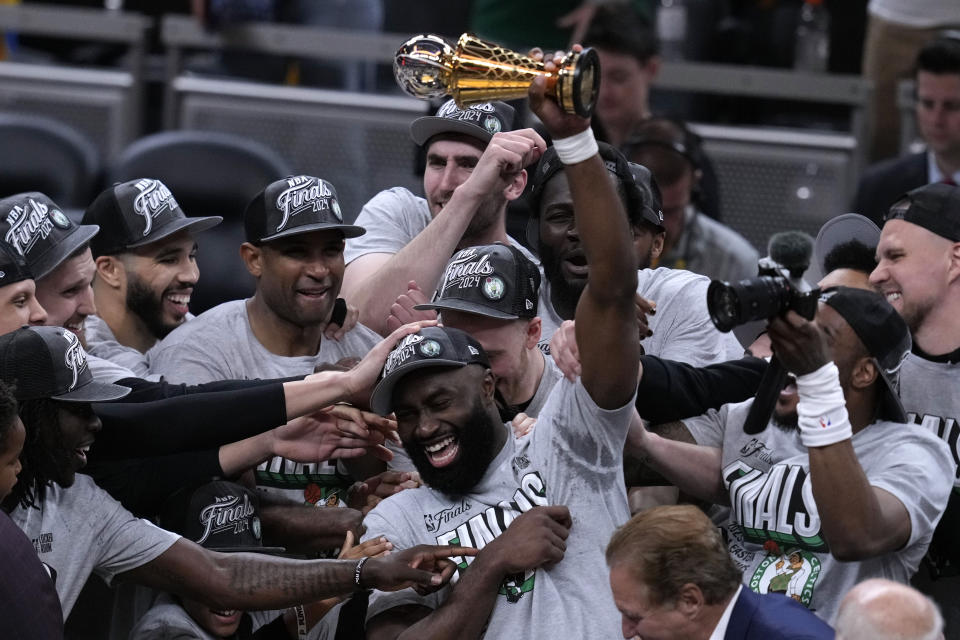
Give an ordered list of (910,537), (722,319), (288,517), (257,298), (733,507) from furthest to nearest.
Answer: (257,298)
(288,517)
(733,507)
(910,537)
(722,319)

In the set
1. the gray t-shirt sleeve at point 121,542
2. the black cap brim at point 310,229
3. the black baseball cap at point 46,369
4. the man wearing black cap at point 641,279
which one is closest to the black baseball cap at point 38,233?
the black cap brim at point 310,229

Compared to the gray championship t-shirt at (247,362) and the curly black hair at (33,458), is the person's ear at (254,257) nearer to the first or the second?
the gray championship t-shirt at (247,362)

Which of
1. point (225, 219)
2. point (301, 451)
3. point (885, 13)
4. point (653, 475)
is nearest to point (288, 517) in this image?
point (301, 451)

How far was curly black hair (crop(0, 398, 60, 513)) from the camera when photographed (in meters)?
4.36

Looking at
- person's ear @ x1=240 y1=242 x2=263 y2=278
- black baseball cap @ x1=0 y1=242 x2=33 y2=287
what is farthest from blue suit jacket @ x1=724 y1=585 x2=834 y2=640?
black baseball cap @ x1=0 y1=242 x2=33 y2=287

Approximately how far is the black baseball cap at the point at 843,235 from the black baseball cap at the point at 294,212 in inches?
58.1

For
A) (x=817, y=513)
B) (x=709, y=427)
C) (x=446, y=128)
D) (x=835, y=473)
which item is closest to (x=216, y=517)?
(x=709, y=427)

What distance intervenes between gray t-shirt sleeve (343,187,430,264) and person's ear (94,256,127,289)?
2.53 feet

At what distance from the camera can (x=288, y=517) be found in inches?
195

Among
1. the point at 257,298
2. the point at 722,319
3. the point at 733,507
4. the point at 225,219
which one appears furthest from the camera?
the point at 225,219

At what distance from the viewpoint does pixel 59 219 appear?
5.38m

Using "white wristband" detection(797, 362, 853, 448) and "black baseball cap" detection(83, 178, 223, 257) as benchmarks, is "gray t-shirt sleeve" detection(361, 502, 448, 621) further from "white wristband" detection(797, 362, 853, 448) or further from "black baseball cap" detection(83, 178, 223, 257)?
"black baseball cap" detection(83, 178, 223, 257)

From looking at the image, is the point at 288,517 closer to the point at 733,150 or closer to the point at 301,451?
the point at 301,451

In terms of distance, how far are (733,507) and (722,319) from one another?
1.06m
